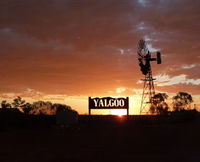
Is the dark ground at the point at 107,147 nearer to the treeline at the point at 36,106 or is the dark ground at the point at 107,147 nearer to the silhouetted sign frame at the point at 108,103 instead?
the silhouetted sign frame at the point at 108,103

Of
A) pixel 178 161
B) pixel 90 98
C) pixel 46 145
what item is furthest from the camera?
pixel 90 98

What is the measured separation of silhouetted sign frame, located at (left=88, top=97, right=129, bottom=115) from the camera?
4606 centimetres

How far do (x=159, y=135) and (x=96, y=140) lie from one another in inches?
268

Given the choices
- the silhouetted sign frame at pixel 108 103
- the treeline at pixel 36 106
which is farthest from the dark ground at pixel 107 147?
the treeline at pixel 36 106

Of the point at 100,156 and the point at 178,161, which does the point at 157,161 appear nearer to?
the point at 178,161

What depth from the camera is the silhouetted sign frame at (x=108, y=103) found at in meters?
46.1

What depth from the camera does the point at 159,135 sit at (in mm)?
35062

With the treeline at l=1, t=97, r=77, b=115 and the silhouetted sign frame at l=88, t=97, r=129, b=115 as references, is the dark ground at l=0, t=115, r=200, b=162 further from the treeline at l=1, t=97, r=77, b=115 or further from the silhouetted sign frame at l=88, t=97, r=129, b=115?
the treeline at l=1, t=97, r=77, b=115

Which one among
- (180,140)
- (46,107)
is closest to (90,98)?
(180,140)

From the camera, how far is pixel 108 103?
4628 cm

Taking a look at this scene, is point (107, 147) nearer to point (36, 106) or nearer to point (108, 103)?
point (108, 103)

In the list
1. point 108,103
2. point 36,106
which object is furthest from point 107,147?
point 36,106

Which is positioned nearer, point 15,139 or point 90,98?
point 15,139

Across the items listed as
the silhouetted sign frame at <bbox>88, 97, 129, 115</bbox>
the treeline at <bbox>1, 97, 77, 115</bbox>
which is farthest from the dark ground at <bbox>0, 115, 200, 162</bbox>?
the treeline at <bbox>1, 97, 77, 115</bbox>
